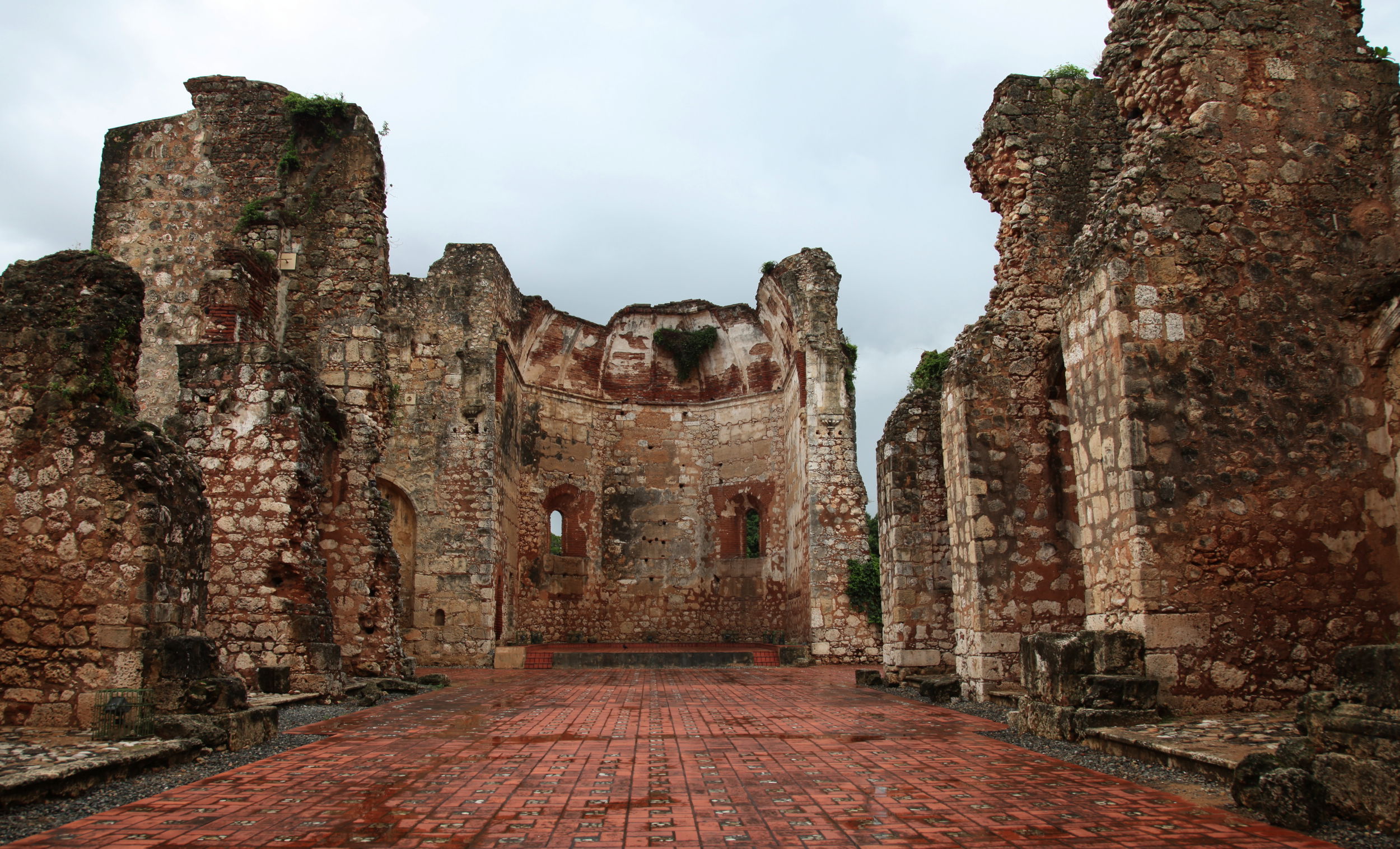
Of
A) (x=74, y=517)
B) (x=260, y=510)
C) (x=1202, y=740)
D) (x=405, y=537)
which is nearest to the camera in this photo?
(x=1202, y=740)

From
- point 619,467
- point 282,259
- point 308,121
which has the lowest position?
point 619,467

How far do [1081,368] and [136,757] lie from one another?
7078mm

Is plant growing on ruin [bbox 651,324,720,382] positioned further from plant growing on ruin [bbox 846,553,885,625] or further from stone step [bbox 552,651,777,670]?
stone step [bbox 552,651,777,670]

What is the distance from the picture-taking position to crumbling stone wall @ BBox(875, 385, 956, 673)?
485 inches

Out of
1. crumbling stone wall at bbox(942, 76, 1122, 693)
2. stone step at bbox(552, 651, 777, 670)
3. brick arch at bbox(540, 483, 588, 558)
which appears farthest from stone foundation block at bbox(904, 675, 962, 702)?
brick arch at bbox(540, 483, 588, 558)

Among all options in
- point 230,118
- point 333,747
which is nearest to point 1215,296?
point 333,747

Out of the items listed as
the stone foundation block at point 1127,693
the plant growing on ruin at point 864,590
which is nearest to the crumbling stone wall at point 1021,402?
the stone foundation block at point 1127,693

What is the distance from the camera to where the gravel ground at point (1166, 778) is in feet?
12.0

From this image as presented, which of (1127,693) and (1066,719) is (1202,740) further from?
(1066,719)

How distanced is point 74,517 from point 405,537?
13281 mm

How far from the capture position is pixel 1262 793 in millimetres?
3957

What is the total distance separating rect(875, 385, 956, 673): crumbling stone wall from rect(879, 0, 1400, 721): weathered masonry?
509cm

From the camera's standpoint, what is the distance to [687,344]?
24.8 m

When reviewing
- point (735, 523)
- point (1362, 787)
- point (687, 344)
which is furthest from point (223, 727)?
point (687, 344)
